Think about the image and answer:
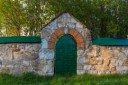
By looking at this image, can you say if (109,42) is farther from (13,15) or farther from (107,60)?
(13,15)

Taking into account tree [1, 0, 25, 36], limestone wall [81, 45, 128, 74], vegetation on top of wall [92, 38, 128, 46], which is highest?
tree [1, 0, 25, 36]

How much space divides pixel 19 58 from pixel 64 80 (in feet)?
7.34

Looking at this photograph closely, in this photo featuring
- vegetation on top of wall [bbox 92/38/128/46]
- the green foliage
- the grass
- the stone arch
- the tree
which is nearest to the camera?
the grass

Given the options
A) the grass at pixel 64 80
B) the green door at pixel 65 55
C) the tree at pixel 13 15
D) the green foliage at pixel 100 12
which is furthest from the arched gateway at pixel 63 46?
the tree at pixel 13 15

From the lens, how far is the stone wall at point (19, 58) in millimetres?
14945

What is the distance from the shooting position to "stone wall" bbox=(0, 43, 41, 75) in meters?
14.9

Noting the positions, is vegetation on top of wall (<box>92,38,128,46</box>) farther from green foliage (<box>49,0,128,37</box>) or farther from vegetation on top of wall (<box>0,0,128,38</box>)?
green foliage (<box>49,0,128,37</box>)

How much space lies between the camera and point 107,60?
15031 millimetres

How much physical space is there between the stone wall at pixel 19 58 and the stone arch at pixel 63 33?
19.9 inches

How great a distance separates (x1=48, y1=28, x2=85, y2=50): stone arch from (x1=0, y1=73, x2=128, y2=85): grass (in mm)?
1180

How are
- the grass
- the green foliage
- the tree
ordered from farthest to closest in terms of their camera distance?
1. the tree
2. the green foliage
3. the grass

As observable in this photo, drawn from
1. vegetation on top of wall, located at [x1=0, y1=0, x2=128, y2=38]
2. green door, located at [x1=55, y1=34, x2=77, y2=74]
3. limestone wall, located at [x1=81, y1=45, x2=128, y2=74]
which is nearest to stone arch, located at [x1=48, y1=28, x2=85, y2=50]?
green door, located at [x1=55, y1=34, x2=77, y2=74]

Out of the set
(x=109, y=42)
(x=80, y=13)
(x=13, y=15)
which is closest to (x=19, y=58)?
(x=109, y=42)

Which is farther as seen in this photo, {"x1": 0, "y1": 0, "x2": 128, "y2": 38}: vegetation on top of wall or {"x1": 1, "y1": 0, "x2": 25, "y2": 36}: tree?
{"x1": 1, "y1": 0, "x2": 25, "y2": 36}: tree
